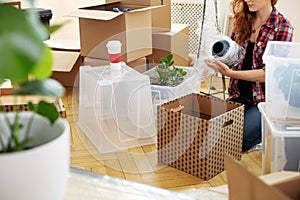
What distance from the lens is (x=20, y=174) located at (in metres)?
0.66

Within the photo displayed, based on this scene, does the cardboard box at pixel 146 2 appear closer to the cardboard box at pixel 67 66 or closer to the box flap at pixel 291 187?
the cardboard box at pixel 67 66

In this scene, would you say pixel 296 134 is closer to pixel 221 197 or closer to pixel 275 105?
pixel 275 105

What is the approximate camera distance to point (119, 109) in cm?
210

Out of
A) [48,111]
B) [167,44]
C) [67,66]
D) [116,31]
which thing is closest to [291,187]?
[48,111]

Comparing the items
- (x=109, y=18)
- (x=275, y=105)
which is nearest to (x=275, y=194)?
(x=275, y=105)

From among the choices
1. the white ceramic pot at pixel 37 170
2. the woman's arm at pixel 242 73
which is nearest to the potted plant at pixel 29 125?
the white ceramic pot at pixel 37 170

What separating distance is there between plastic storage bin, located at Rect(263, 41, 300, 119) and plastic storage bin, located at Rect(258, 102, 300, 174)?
0.11ft

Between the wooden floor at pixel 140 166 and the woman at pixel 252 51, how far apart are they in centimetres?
17

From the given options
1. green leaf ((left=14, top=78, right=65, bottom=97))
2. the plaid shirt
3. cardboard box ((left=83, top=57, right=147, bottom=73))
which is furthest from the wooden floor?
green leaf ((left=14, top=78, right=65, bottom=97))

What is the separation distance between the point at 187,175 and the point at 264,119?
421 millimetres

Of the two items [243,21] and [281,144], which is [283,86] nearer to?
[281,144]

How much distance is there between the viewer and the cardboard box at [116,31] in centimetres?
235

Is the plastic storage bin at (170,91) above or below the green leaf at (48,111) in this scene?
below

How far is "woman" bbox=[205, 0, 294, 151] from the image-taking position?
2.03 m
